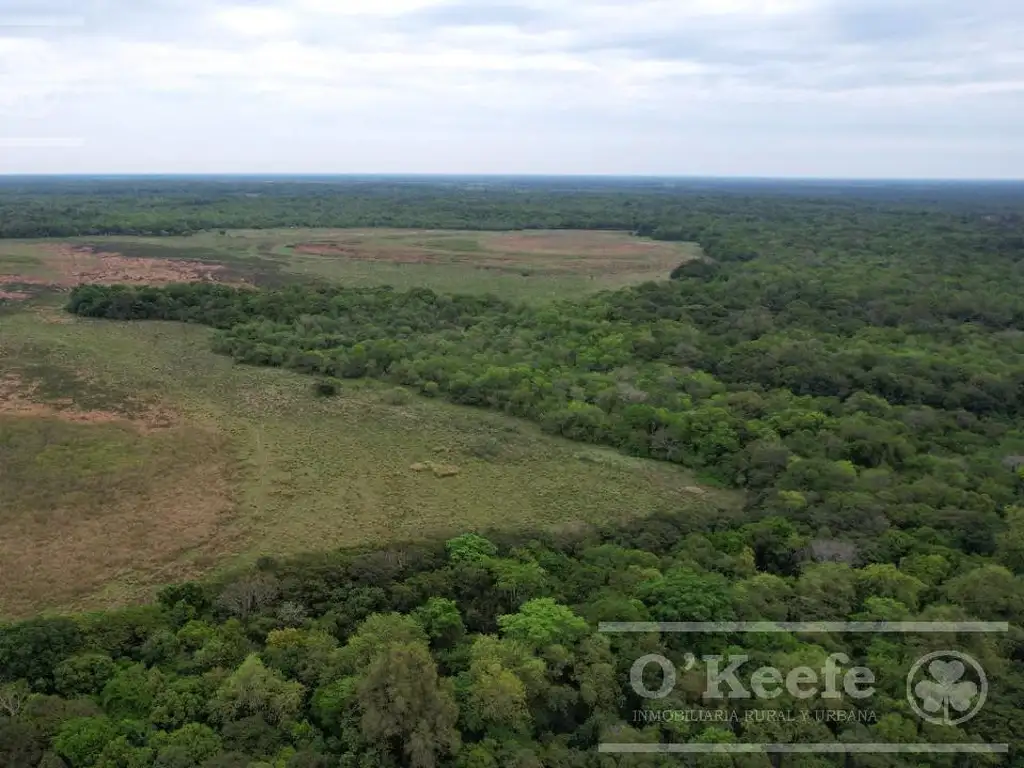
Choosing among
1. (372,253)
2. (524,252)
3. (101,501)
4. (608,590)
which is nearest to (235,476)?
(101,501)

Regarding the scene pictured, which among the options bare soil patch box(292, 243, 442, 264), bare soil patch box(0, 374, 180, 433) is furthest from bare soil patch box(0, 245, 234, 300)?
bare soil patch box(0, 374, 180, 433)

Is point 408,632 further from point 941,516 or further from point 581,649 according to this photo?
point 941,516

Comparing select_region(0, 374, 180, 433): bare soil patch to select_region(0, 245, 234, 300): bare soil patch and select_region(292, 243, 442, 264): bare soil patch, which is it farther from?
select_region(292, 243, 442, 264): bare soil patch

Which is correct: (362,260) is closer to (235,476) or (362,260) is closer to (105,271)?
(105,271)

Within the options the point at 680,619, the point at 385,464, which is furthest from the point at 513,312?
the point at 680,619

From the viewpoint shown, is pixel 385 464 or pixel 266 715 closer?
pixel 266 715
